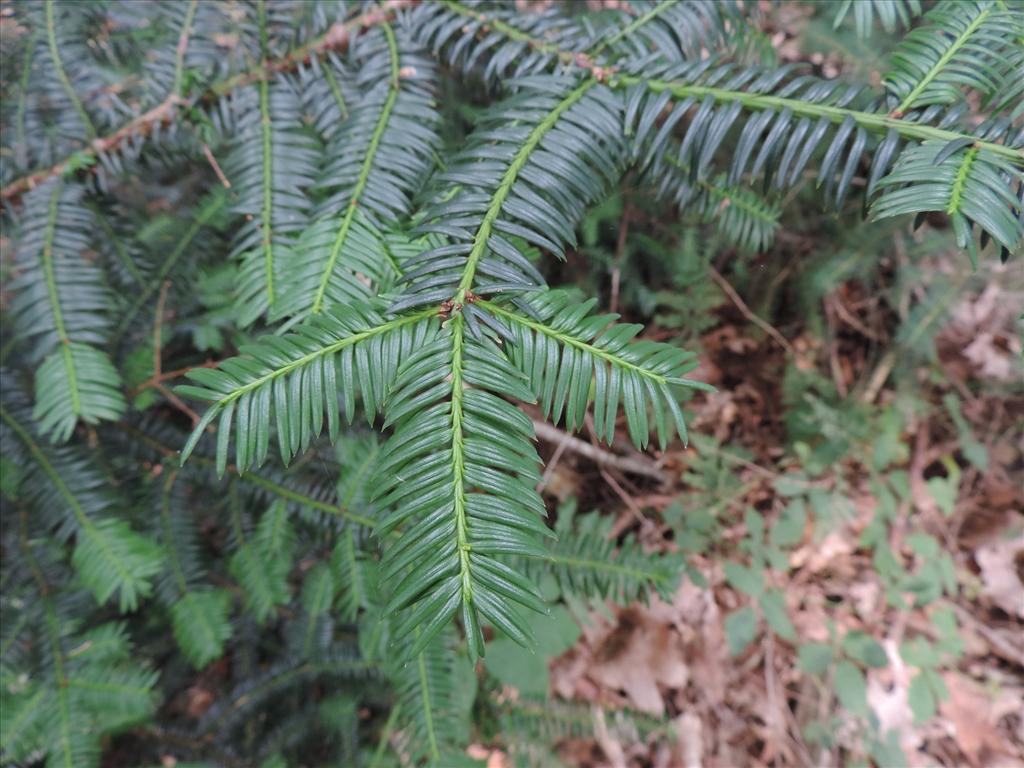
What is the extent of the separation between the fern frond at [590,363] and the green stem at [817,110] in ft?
1.30

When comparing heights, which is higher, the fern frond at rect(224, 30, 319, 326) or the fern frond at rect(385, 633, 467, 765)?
the fern frond at rect(224, 30, 319, 326)

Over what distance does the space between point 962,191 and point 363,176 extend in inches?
30.4

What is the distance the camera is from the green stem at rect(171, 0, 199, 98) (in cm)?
108

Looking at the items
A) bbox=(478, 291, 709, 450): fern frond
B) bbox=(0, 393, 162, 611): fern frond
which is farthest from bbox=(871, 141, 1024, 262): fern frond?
bbox=(0, 393, 162, 611): fern frond

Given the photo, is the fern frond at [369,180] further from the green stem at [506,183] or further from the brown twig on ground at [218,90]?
the green stem at [506,183]

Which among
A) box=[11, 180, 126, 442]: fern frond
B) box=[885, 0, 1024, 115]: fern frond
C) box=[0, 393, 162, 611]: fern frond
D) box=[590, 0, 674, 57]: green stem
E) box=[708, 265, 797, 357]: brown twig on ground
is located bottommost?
box=[0, 393, 162, 611]: fern frond

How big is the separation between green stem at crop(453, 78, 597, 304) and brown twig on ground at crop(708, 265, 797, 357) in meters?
1.35

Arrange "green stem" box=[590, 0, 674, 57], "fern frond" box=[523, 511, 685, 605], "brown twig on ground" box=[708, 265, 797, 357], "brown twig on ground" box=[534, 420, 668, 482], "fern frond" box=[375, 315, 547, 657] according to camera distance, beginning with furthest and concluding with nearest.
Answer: "brown twig on ground" box=[708, 265, 797, 357] < "brown twig on ground" box=[534, 420, 668, 482] < "fern frond" box=[523, 511, 685, 605] < "green stem" box=[590, 0, 674, 57] < "fern frond" box=[375, 315, 547, 657]

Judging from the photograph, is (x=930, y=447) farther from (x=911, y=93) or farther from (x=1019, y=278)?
(x=911, y=93)

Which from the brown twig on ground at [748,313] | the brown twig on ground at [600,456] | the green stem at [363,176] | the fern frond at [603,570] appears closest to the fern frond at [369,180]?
the green stem at [363,176]

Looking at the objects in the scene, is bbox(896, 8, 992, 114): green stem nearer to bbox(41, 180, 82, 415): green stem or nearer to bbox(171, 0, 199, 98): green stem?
bbox(171, 0, 199, 98): green stem

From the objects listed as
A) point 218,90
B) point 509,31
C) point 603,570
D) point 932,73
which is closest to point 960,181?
point 932,73

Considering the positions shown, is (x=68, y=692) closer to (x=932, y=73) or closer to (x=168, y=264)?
(x=168, y=264)

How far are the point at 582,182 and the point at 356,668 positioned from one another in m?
1.28
